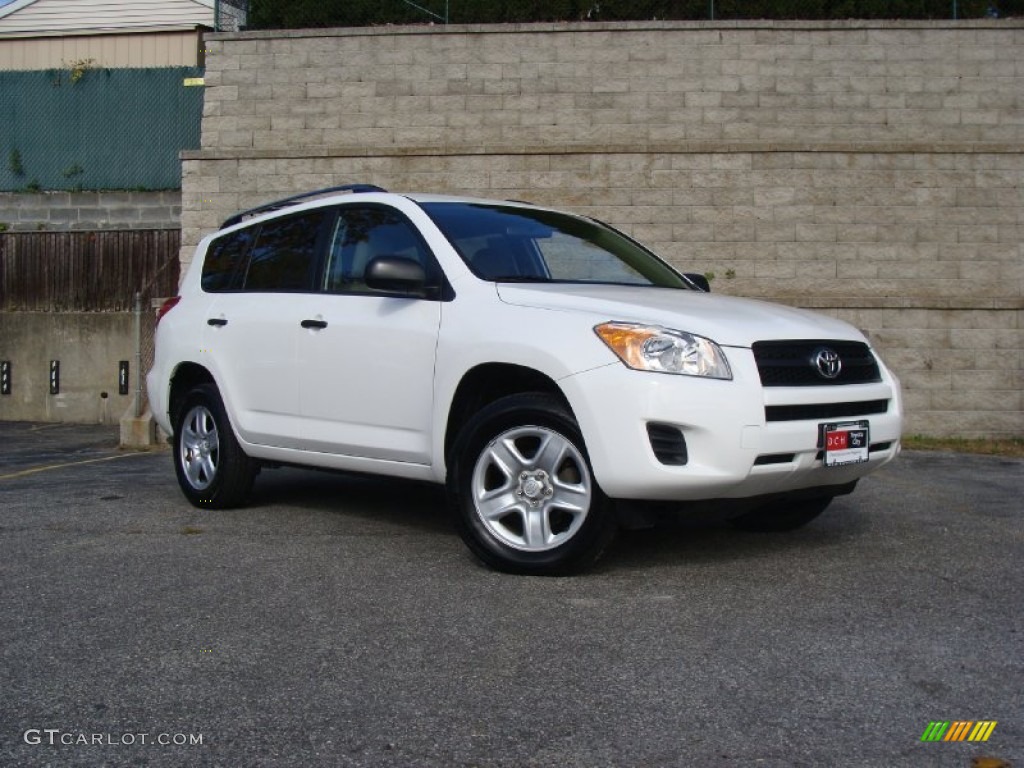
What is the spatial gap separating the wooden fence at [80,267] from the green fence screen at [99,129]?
72.6 inches

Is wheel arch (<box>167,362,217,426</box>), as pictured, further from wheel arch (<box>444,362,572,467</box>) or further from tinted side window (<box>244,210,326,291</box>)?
wheel arch (<box>444,362,572,467</box>)

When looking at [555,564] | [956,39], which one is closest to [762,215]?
[956,39]

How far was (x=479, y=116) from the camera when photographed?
15.5 metres

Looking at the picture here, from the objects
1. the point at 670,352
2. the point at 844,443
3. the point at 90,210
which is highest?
the point at 90,210

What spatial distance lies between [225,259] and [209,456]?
1.23m

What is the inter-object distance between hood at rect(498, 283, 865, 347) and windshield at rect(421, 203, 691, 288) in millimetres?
288

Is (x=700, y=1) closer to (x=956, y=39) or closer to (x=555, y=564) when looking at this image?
(x=956, y=39)

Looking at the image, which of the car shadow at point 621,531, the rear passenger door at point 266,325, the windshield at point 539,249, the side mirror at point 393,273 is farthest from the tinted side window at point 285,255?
the car shadow at point 621,531

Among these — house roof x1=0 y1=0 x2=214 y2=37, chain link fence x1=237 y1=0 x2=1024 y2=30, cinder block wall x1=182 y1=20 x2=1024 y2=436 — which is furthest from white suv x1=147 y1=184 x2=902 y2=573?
house roof x1=0 y1=0 x2=214 y2=37

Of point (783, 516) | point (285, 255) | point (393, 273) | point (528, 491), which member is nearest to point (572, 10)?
point (285, 255)

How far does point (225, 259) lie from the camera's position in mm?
7359

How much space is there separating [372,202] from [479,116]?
372 inches

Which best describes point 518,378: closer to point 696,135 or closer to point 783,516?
point 783,516

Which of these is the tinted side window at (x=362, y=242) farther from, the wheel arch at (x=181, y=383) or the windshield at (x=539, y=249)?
the wheel arch at (x=181, y=383)
